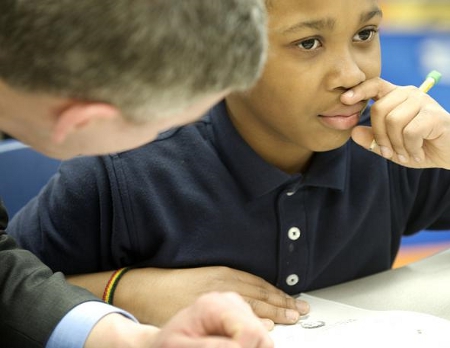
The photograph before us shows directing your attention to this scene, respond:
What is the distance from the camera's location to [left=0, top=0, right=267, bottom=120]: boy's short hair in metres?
0.52

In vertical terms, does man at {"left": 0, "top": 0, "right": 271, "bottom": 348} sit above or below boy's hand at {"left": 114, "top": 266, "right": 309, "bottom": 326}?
above

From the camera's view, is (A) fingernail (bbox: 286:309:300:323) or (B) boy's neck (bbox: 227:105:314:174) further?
(B) boy's neck (bbox: 227:105:314:174)

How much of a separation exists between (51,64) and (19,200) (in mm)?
759

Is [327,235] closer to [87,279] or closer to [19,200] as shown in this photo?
[87,279]

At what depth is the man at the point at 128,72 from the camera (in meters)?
0.53

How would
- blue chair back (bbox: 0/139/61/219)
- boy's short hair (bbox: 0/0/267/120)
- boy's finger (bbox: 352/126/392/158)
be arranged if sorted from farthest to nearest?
blue chair back (bbox: 0/139/61/219) → boy's finger (bbox: 352/126/392/158) → boy's short hair (bbox: 0/0/267/120)

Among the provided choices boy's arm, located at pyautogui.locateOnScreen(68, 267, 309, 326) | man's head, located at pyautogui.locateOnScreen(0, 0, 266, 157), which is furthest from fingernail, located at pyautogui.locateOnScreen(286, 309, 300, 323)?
man's head, located at pyautogui.locateOnScreen(0, 0, 266, 157)

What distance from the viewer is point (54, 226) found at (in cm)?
104

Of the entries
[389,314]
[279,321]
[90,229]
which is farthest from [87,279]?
[389,314]

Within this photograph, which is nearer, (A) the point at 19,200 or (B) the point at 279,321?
(B) the point at 279,321

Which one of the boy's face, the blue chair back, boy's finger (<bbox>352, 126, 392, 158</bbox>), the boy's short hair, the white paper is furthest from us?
the blue chair back

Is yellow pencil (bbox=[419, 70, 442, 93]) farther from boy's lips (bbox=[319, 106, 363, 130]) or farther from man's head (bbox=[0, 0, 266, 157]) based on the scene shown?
man's head (bbox=[0, 0, 266, 157])

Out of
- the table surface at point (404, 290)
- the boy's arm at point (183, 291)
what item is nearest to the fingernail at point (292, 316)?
the boy's arm at point (183, 291)

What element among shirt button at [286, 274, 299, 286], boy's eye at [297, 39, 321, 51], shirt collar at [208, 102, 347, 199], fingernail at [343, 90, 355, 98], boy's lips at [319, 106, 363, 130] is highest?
boy's eye at [297, 39, 321, 51]
